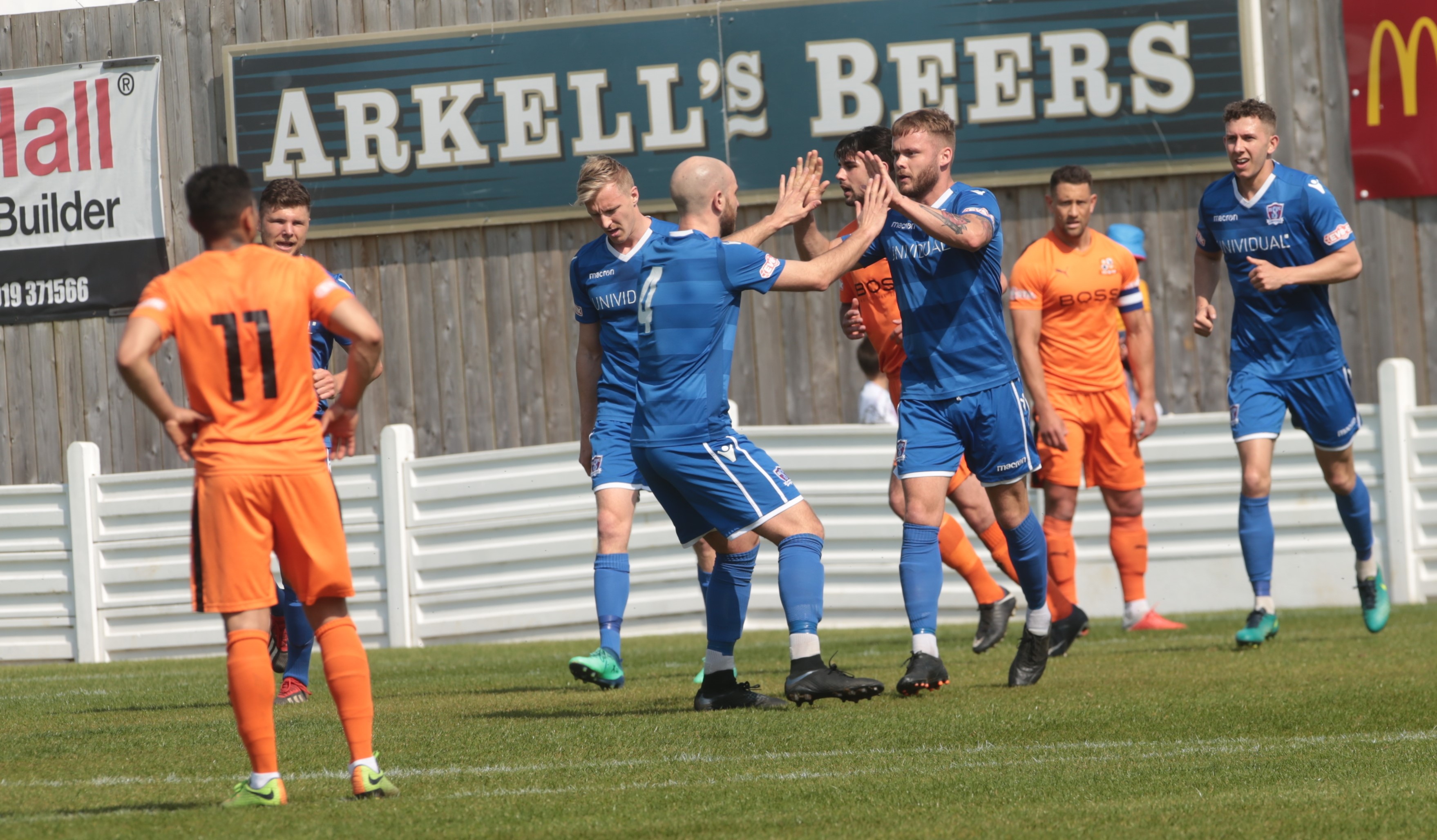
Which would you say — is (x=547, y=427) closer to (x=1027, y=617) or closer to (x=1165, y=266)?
(x=1165, y=266)

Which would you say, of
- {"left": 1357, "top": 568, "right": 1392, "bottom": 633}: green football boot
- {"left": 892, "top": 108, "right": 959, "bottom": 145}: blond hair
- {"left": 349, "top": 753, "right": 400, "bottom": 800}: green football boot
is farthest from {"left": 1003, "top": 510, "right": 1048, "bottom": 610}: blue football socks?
{"left": 349, "top": 753, "right": 400, "bottom": 800}: green football boot

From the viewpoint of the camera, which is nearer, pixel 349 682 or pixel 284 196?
pixel 349 682

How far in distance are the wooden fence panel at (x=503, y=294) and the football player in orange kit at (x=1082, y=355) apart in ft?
12.1

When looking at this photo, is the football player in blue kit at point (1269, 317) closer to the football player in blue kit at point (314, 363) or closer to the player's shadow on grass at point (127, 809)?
the football player in blue kit at point (314, 363)

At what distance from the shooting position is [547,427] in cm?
1402

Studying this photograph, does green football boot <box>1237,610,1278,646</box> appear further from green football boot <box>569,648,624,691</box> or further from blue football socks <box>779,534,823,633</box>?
green football boot <box>569,648,624,691</box>

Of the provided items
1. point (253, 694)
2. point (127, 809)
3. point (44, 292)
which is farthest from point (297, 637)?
point (44, 292)

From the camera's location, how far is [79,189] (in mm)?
14609

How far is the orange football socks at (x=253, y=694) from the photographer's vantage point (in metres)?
4.41

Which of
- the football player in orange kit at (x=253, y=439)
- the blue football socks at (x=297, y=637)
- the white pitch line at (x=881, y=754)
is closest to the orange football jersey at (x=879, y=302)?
the blue football socks at (x=297, y=637)

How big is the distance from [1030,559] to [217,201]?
3996 mm

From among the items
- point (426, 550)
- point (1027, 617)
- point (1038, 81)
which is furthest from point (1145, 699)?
point (1038, 81)

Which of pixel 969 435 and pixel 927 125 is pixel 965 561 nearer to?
Answer: pixel 969 435

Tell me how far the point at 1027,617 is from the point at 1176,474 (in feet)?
17.9
